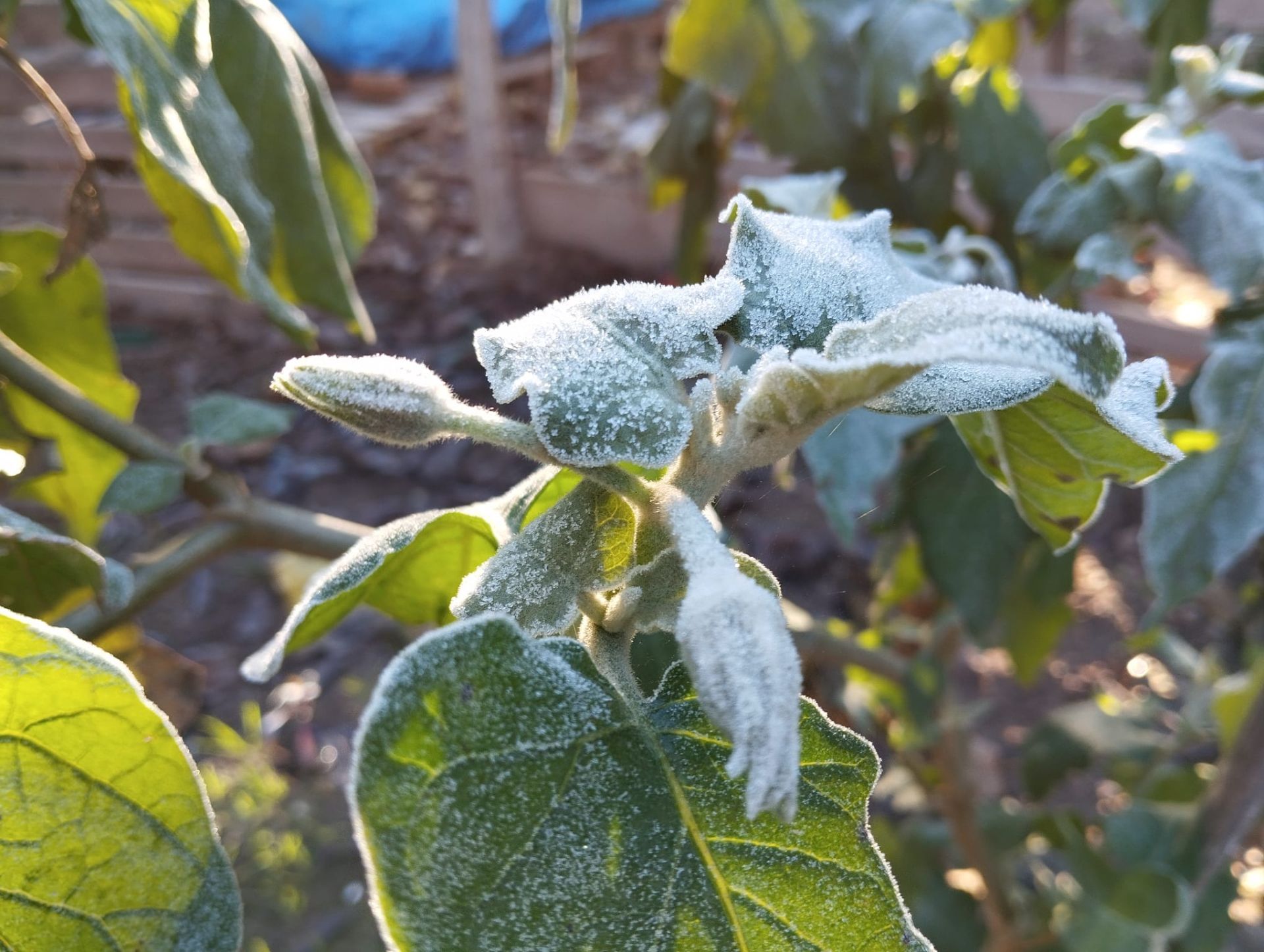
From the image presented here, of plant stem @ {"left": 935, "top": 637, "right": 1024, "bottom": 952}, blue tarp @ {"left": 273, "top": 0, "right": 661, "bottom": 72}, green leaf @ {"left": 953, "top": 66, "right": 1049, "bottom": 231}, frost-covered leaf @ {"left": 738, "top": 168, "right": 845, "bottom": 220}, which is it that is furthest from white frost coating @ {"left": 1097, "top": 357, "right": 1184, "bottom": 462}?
blue tarp @ {"left": 273, "top": 0, "right": 661, "bottom": 72}

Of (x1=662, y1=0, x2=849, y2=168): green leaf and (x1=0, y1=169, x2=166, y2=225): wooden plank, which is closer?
(x1=662, y1=0, x2=849, y2=168): green leaf

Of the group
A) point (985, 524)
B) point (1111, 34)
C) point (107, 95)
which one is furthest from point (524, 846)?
point (1111, 34)

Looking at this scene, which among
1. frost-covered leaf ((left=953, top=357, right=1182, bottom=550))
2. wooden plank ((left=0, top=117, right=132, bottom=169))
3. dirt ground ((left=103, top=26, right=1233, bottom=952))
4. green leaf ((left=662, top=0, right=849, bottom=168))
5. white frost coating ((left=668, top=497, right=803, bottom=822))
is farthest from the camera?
wooden plank ((left=0, top=117, right=132, bottom=169))

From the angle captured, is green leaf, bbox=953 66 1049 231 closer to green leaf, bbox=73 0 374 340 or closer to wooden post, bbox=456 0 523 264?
green leaf, bbox=73 0 374 340

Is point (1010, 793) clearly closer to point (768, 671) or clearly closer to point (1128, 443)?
point (1128, 443)

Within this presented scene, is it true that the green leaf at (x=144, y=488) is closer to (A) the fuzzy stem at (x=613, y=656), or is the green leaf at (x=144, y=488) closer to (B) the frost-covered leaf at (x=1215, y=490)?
(A) the fuzzy stem at (x=613, y=656)

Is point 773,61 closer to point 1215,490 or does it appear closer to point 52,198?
point 1215,490
